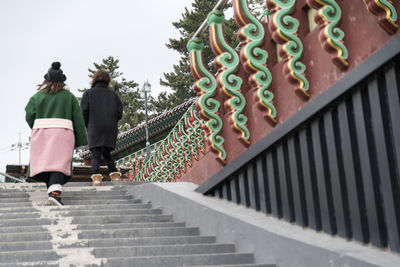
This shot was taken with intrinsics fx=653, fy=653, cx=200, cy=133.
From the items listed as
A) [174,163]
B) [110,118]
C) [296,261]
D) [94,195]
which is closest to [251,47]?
[296,261]

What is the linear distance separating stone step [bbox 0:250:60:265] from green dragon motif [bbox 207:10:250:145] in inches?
78.2

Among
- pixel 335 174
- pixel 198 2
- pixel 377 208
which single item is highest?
pixel 198 2

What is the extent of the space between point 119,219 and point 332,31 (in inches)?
106

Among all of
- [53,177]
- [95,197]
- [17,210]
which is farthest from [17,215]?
[95,197]

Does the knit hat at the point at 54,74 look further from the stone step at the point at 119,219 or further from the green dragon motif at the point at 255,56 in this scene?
the green dragon motif at the point at 255,56

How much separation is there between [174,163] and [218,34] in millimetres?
5096

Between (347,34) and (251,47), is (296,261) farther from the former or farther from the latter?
(251,47)

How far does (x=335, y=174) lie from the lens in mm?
4504

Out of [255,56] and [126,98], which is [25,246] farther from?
[126,98]

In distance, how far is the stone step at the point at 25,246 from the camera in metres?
5.00

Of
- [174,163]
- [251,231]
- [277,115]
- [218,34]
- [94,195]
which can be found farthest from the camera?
[174,163]

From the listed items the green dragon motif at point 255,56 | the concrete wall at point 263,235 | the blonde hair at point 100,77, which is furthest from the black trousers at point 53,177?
the green dragon motif at point 255,56

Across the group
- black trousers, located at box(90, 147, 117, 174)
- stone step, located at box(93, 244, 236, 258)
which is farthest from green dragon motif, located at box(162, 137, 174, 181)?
stone step, located at box(93, 244, 236, 258)

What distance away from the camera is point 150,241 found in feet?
17.4
